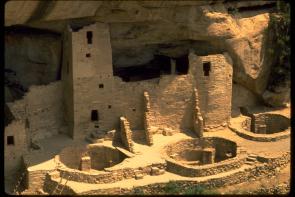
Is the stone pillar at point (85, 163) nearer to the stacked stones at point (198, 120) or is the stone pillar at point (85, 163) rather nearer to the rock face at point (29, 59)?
the rock face at point (29, 59)

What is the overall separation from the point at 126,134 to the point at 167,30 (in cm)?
451

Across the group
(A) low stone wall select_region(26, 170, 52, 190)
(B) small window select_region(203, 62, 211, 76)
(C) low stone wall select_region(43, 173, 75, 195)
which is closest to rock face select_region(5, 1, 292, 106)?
(B) small window select_region(203, 62, 211, 76)

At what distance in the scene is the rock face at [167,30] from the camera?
31844mm

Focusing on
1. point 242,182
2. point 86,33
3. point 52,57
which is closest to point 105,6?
point 86,33

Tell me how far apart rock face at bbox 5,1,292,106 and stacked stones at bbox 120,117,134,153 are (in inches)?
118

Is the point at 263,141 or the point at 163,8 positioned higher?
the point at 163,8

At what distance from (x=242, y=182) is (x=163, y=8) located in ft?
23.8

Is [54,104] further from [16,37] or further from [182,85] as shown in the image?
[182,85]

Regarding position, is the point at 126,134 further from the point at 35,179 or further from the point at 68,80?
the point at 35,179

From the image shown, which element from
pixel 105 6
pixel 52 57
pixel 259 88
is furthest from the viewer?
pixel 259 88

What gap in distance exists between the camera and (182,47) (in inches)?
1384

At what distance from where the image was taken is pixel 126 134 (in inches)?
1291

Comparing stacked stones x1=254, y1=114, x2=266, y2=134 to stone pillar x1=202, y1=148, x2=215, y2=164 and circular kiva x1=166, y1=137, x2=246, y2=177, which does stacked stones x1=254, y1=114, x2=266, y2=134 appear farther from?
stone pillar x1=202, y1=148, x2=215, y2=164

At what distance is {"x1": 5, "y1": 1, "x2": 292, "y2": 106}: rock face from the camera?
31.8 m
